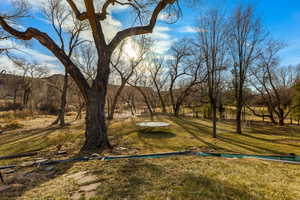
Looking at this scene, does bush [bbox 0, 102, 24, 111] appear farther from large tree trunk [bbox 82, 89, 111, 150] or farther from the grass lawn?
the grass lawn

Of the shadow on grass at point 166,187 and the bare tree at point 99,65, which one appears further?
the bare tree at point 99,65

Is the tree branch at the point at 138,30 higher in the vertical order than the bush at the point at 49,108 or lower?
higher

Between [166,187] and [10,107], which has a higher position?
[10,107]

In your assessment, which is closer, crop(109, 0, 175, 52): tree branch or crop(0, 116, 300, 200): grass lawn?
crop(0, 116, 300, 200): grass lawn

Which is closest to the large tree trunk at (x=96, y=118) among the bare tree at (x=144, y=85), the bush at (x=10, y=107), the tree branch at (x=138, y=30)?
the tree branch at (x=138, y=30)

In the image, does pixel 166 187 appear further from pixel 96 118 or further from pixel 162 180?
pixel 96 118

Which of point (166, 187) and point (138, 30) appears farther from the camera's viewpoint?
point (138, 30)

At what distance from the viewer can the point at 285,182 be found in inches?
86.0

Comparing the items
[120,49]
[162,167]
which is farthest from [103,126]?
[120,49]

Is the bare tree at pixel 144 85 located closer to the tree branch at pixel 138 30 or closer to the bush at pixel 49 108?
the tree branch at pixel 138 30

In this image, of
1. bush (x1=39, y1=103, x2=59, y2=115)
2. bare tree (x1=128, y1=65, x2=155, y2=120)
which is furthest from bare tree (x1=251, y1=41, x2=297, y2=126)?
bush (x1=39, y1=103, x2=59, y2=115)

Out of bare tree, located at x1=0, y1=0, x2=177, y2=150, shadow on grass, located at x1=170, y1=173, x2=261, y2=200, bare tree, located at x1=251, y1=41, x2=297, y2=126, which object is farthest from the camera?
bare tree, located at x1=251, y1=41, x2=297, y2=126

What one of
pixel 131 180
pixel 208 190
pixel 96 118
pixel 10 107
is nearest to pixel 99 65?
pixel 96 118

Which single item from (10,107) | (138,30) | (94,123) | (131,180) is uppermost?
(138,30)
